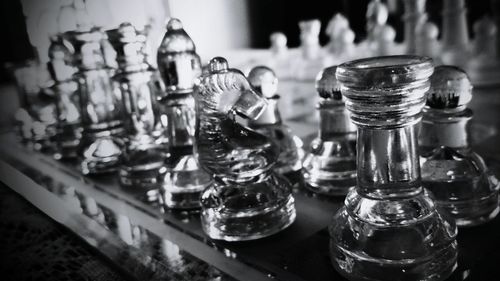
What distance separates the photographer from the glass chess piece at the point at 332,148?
731 mm

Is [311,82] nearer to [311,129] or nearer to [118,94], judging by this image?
[311,129]

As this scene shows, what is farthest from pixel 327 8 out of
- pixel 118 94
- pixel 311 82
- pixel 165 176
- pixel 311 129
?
pixel 165 176

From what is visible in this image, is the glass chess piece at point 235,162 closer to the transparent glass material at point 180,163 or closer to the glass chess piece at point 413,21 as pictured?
the transparent glass material at point 180,163

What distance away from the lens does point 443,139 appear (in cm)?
60

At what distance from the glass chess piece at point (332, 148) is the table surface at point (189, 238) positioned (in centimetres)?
2

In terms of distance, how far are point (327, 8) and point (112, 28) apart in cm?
181

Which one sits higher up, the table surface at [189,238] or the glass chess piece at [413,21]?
the glass chess piece at [413,21]

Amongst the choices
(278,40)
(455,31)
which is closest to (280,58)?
(278,40)

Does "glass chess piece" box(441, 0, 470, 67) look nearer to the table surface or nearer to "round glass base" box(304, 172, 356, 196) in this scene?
the table surface

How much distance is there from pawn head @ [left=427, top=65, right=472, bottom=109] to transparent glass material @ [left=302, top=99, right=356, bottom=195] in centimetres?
18

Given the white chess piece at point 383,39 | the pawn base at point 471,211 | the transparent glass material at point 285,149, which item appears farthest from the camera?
the white chess piece at point 383,39

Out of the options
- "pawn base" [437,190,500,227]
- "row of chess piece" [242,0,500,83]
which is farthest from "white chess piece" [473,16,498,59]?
"pawn base" [437,190,500,227]

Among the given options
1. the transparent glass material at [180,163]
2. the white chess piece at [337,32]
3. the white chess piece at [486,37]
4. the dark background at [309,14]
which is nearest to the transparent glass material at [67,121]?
the transparent glass material at [180,163]

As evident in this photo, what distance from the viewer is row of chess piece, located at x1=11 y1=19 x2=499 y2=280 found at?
0.48m
